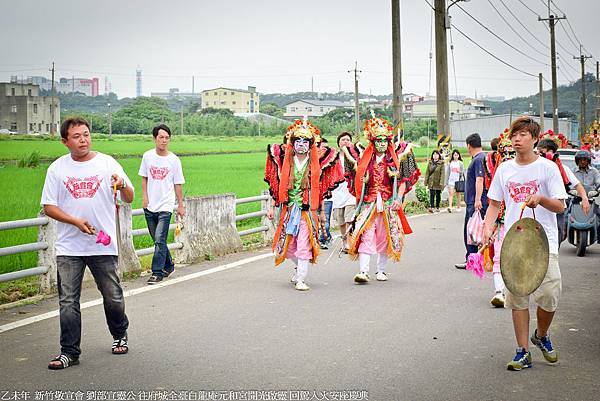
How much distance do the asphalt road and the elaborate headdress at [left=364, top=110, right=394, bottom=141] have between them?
6.15 ft

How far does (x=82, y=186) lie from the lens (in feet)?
24.3

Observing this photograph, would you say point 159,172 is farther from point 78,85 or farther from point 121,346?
point 78,85

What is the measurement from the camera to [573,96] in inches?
6476

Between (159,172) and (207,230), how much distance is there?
2.35 m

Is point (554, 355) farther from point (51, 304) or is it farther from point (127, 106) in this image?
point (127, 106)

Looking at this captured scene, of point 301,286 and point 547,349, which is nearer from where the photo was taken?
point 547,349

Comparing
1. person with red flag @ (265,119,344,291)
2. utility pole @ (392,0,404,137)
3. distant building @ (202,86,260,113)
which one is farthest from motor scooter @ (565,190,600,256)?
distant building @ (202,86,260,113)

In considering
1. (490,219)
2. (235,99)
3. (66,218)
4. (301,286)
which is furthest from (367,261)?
(235,99)

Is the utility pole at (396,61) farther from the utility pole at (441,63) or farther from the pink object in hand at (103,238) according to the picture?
the pink object in hand at (103,238)

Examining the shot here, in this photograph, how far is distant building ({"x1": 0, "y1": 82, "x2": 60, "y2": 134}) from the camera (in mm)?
35125

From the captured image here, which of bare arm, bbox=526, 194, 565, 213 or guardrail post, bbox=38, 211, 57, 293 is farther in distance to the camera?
guardrail post, bbox=38, 211, 57, 293

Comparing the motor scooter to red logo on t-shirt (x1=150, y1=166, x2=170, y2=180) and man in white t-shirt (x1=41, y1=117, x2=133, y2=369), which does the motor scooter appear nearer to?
red logo on t-shirt (x1=150, y1=166, x2=170, y2=180)

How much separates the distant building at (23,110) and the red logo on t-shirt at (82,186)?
27289 mm

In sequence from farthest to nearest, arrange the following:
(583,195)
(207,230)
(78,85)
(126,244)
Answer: (78,85) < (207,230) < (126,244) < (583,195)
